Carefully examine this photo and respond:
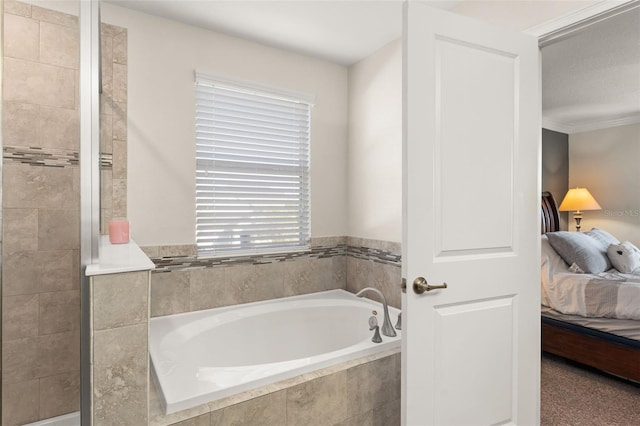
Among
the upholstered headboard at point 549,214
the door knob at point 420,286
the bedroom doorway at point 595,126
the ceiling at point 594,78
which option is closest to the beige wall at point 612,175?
the bedroom doorway at point 595,126

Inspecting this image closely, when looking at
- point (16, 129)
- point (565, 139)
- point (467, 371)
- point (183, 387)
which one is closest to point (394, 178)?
point (467, 371)

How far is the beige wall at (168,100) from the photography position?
7.75 feet

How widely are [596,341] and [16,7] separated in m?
3.80

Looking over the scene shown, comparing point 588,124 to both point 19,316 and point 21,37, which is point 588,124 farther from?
point 19,316

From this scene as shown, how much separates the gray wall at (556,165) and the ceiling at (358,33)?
1.02 m

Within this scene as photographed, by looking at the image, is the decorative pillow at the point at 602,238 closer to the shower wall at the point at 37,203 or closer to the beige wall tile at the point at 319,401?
the beige wall tile at the point at 319,401

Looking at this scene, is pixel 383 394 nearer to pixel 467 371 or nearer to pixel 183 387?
pixel 467 371

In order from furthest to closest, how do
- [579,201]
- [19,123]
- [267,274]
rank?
[579,201] < [267,274] < [19,123]

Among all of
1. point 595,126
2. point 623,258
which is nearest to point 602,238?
point 623,258

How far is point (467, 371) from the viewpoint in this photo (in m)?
1.64

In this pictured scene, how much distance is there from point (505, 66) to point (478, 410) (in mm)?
1607

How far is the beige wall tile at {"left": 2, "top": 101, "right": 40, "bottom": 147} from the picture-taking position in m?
1.15

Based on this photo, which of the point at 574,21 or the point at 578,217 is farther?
the point at 578,217

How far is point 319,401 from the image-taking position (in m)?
1.62
